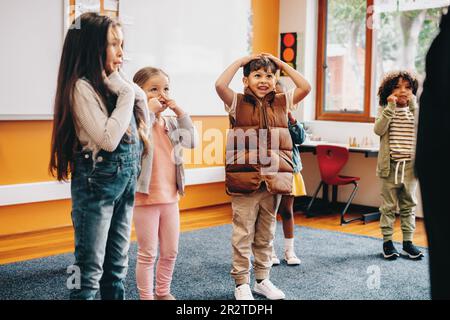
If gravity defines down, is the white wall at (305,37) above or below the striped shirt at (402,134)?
above

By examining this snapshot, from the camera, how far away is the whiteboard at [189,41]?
477 cm

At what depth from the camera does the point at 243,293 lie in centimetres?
260

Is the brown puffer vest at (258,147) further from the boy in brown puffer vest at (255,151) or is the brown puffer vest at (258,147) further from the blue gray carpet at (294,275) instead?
the blue gray carpet at (294,275)

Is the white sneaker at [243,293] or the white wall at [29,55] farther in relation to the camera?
the white wall at [29,55]

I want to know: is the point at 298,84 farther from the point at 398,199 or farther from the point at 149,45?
the point at 149,45

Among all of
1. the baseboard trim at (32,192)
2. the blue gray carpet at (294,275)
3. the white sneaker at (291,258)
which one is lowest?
the blue gray carpet at (294,275)

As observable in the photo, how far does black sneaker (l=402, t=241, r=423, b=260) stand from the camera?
139 inches

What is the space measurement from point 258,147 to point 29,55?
232cm

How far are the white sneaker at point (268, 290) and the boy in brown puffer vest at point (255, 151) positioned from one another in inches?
4.6

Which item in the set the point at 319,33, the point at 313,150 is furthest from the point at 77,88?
the point at 319,33

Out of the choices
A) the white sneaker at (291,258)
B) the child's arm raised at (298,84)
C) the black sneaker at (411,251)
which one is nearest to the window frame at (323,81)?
the black sneaker at (411,251)

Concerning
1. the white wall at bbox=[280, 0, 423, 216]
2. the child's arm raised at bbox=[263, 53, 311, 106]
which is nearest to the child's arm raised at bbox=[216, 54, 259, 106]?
the child's arm raised at bbox=[263, 53, 311, 106]

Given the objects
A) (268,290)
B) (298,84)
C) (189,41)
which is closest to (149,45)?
(189,41)

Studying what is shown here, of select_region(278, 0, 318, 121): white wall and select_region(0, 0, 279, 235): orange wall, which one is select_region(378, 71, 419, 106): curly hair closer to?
select_region(278, 0, 318, 121): white wall
